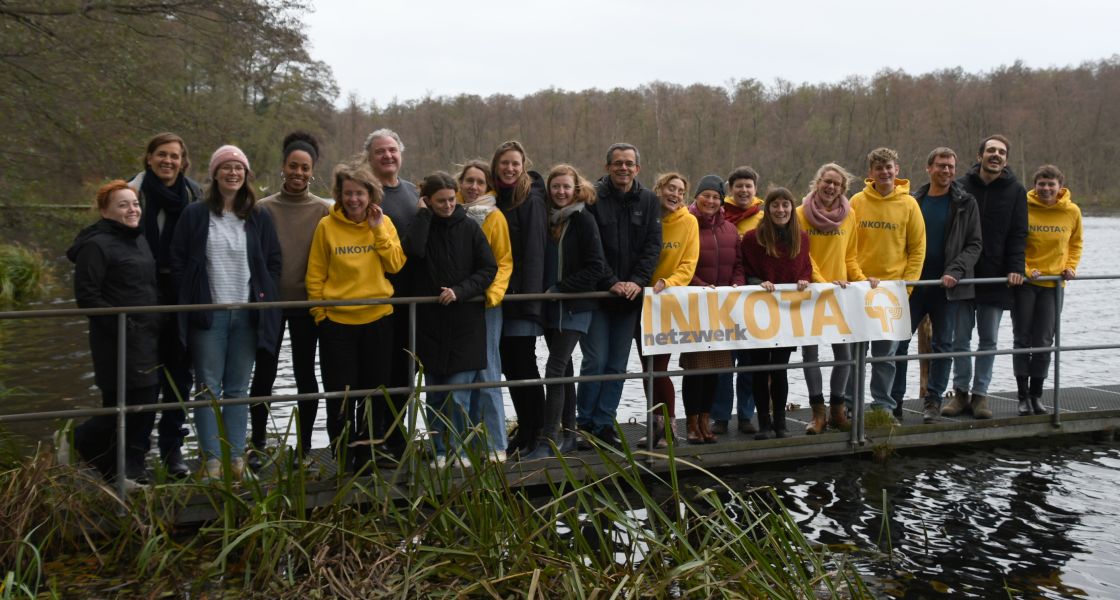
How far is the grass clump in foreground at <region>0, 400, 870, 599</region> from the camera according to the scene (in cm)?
406

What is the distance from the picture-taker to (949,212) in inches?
308

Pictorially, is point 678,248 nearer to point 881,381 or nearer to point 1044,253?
point 881,381

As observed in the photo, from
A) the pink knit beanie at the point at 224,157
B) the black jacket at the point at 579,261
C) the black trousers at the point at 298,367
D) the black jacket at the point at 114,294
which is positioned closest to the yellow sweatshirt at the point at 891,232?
the black jacket at the point at 579,261

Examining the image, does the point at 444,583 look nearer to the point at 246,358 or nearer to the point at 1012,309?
the point at 246,358

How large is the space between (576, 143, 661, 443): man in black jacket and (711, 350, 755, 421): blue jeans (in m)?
1.06

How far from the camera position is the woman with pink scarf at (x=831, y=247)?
23.8 ft

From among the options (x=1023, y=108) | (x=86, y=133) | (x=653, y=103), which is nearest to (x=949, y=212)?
(x=86, y=133)

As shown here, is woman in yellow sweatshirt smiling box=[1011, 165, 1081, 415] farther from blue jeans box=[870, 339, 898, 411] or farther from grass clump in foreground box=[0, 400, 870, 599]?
grass clump in foreground box=[0, 400, 870, 599]

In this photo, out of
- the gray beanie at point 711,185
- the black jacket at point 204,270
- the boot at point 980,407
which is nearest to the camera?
the black jacket at point 204,270

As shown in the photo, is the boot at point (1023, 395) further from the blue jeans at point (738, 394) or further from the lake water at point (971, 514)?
A: the blue jeans at point (738, 394)

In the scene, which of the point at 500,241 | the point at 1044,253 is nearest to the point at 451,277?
the point at 500,241

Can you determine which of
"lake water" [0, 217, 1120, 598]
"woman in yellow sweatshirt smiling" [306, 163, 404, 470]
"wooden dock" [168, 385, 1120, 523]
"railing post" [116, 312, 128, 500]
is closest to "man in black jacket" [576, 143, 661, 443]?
"wooden dock" [168, 385, 1120, 523]

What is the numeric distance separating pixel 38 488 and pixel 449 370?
227 centimetres

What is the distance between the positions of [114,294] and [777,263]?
431 cm
